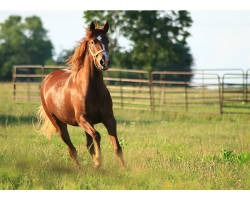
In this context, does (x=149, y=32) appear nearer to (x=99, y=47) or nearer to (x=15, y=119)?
(x=15, y=119)

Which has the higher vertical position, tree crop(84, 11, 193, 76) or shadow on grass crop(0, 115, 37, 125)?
tree crop(84, 11, 193, 76)

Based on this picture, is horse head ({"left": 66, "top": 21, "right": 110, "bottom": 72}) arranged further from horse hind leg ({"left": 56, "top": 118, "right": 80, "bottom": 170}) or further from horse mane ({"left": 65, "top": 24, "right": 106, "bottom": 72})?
horse hind leg ({"left": 56, "top": 118, "right": 80, "bottom": 170})

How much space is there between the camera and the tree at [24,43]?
60438 millimetres

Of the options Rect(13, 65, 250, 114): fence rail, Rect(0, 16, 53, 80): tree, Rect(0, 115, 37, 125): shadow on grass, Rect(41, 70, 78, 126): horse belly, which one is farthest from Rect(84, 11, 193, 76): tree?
Rect(0, 16, 53, 80): tree

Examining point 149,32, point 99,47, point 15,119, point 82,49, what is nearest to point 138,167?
point 99,47

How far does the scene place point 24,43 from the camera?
63.1 metres

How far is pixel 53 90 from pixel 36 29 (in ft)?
216

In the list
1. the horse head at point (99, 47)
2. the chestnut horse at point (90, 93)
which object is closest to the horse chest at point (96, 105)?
the chestnut horse at point (90, 93)

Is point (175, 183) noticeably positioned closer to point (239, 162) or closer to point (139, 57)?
point (239, 162)

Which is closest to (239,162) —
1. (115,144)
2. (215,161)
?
(215,161)

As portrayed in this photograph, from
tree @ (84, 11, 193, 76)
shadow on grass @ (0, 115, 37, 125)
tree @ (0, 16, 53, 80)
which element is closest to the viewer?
shadow on grass @ (0, 115, 37, 125)

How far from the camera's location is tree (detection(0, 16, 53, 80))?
60438 millimetres

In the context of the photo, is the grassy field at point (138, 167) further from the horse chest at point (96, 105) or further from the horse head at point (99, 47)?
the horse head at point (99, 47)

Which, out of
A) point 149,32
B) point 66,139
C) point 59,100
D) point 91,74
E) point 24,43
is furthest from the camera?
point 24,43
